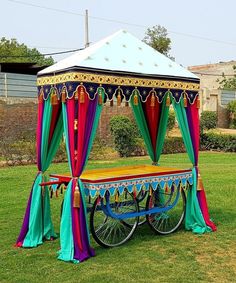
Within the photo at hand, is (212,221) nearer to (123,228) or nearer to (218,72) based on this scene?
(123,228)

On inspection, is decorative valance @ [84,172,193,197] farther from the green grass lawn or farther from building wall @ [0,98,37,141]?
building wall @ [0,98,37,141]

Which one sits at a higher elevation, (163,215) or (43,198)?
(43,198)

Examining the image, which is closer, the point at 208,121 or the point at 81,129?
the point at 81,129

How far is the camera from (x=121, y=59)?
19.5ft

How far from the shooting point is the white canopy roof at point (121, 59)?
220 inches

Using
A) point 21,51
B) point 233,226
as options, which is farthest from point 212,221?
point 21,51

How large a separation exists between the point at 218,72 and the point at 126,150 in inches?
857

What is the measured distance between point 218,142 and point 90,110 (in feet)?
56.0

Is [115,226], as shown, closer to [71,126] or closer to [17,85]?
[71,126]

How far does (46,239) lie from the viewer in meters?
6.10

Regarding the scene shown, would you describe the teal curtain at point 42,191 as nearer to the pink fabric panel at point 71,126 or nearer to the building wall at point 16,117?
the pink fabric panel at point 71,126

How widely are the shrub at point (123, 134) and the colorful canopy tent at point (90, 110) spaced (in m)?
11.0

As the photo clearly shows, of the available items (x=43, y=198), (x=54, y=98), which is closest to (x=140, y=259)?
(x=43, y=198)

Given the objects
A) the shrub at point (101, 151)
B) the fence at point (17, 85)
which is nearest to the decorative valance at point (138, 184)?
the shrub at point (101, 151)
